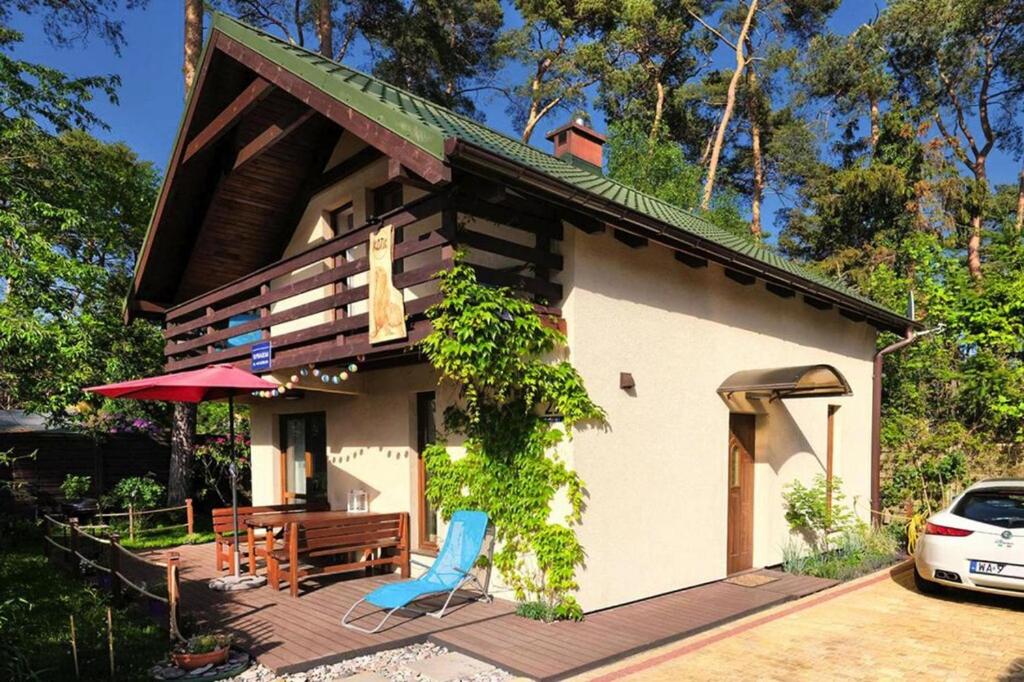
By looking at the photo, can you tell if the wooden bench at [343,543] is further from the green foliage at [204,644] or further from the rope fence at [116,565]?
the green foliage at [204,644]

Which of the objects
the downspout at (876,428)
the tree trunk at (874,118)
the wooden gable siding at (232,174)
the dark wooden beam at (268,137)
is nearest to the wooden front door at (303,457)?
the wooden gable siding at (232,174)

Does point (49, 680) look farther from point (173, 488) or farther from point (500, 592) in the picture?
point (173, 488)

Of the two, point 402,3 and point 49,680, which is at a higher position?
point 402,3

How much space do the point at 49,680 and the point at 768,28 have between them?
26531 millimetres

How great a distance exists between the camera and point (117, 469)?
662 inches

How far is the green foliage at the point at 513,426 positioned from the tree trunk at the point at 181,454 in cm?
984

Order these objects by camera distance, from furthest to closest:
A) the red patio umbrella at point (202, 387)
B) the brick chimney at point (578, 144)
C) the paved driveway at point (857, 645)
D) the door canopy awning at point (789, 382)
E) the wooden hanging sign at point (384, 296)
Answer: the brick chimney at point (578, 144), the door canopy awning at point (789, 382), the red patio umbrella at point (202, 387), the wooden hanging sign at point (384, 296), the paved driveway at point (857, 645)

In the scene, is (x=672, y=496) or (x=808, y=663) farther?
(x=672, y=496)

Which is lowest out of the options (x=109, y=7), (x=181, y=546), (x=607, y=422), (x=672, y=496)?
(x=181, y=546)

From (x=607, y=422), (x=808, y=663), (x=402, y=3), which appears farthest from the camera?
(x=402, y=3)

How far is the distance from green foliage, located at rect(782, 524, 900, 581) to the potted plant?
7.29 m

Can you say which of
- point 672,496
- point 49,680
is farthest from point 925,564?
point 49,680

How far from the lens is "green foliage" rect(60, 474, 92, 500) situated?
14.8 m

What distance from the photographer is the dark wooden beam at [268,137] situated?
844cm
